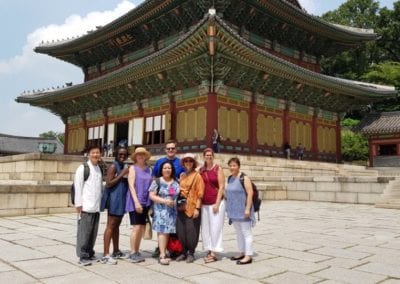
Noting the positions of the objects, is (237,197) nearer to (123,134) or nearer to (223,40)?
(223,40)

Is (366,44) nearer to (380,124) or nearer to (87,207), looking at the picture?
(380,124)

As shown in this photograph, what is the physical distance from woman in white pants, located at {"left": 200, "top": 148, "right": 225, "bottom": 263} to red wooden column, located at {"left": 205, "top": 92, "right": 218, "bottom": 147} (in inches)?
516

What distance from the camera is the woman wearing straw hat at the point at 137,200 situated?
4.92 m

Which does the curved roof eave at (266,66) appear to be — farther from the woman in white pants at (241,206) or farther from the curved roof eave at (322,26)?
the woman in white pants at (241,206)

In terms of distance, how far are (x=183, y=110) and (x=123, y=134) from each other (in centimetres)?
645

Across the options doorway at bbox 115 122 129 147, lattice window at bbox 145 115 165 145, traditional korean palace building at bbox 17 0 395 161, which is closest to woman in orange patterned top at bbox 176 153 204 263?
traditional korean palace building at bbox 17 0 395 161

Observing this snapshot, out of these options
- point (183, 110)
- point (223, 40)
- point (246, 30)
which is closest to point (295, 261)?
point (223, 40)

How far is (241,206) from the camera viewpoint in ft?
16.7

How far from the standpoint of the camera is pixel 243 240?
5105 mm

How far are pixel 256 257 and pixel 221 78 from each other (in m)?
14.1

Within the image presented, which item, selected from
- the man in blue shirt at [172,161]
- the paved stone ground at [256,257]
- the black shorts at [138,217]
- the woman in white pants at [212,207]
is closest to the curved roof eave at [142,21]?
the paved stone ground at [256,257]

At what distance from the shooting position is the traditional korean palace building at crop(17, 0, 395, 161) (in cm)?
1833

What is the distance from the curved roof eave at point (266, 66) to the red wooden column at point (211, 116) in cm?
291

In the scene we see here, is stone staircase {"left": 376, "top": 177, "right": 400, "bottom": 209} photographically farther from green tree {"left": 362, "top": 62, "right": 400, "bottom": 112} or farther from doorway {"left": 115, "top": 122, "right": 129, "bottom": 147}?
green tree {"left": 362, "top": 62, "right": 400, "bottom": 112}
